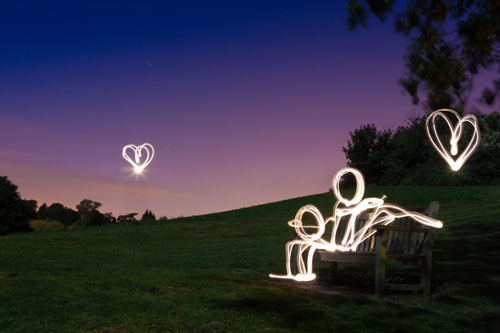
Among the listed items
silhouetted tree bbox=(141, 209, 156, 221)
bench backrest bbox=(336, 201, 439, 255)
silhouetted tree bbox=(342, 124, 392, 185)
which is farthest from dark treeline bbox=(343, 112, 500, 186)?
bench backrest bbox=(336, 201, 439, 255)

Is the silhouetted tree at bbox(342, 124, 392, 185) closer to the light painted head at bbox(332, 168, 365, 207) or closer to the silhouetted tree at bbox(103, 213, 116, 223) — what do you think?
the silhouetted tree at bbox(103, 213, 116, 223)

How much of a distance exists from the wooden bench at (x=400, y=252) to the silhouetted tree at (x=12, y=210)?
27.9 metres

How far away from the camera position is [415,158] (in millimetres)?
54688

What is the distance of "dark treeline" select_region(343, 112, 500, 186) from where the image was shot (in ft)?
155

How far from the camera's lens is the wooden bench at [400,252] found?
7297 millimetres

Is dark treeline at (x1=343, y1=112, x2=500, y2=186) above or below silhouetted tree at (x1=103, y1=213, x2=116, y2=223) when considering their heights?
above

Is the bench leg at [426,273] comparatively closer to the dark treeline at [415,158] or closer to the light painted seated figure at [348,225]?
the light painted seated figure at [348,225]

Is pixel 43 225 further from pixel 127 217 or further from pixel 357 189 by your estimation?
pixel 357 189

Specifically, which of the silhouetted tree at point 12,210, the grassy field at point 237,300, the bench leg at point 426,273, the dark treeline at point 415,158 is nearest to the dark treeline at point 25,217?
the silhouetted tree at point 12,210

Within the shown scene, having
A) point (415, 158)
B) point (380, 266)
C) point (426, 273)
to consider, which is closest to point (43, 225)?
point (380, 266)

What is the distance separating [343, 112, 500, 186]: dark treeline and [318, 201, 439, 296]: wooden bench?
101 feet

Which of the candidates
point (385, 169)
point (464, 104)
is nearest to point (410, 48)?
point (464, 104)

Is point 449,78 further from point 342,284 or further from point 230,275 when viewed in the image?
point 230,275

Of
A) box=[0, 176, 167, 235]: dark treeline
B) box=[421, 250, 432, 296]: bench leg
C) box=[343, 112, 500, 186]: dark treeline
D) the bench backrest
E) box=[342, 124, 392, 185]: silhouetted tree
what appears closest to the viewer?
box=[421, 250, 432, 296]: bench leg
